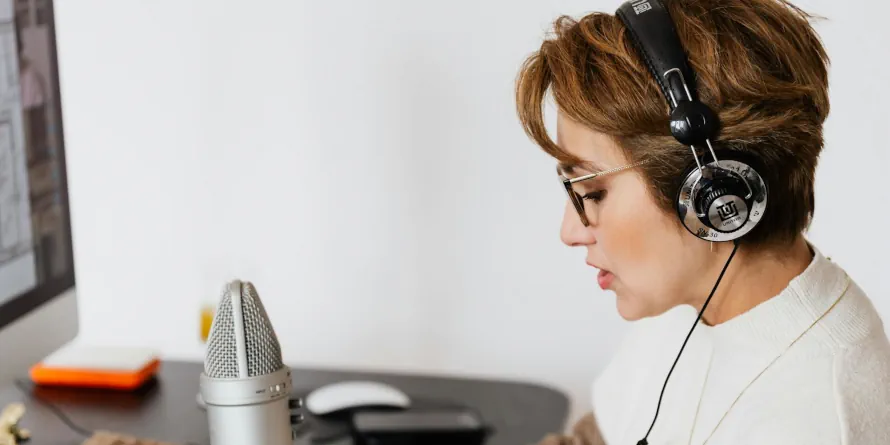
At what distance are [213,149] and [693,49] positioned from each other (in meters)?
1.17

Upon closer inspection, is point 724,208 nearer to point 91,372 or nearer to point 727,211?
point 727,211

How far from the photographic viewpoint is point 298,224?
189 cm

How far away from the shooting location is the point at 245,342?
817 millimetres

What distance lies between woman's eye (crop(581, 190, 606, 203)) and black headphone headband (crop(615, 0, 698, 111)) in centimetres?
13

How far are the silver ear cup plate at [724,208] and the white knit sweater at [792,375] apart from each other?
121mm

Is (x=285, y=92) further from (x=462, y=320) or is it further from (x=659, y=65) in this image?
(x=659, y=65)

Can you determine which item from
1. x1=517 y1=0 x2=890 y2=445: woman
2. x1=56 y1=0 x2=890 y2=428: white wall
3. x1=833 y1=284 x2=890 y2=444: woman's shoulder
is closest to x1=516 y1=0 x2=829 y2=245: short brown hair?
x1=517 y1=0 x2=890 y2=445: woman

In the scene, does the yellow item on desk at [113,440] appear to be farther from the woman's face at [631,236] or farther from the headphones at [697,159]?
the headphones at [697,159]

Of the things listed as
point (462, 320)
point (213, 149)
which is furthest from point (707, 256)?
point (213, 149)

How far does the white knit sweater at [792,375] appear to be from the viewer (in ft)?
2.92

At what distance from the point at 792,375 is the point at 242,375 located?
484 millimetres

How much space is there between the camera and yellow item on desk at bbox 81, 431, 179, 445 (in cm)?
118

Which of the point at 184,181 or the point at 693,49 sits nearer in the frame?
the point at 693,49

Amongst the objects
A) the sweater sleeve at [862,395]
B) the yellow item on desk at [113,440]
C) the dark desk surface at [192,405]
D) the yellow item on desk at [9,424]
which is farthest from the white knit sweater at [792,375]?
the yellow item on desk at [9,424]
